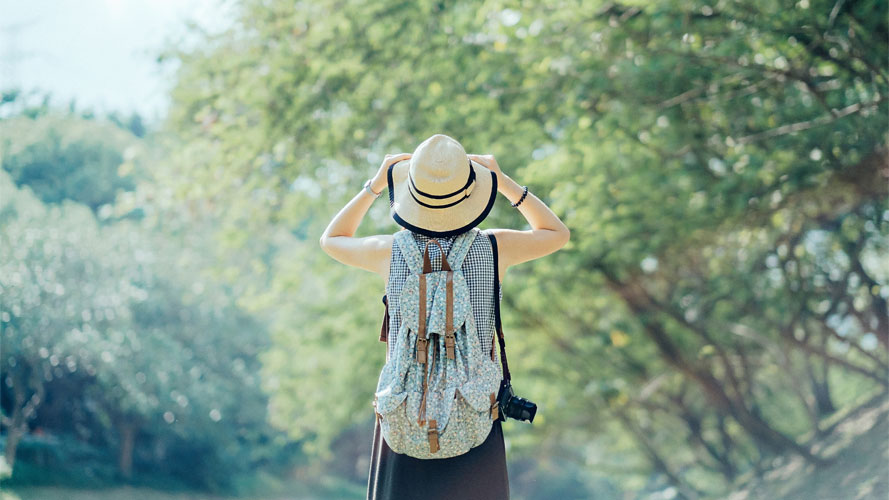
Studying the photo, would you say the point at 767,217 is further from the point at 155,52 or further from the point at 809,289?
the point at 155,52

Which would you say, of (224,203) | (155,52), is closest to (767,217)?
(224,203)

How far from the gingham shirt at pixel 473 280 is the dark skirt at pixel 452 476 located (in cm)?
31

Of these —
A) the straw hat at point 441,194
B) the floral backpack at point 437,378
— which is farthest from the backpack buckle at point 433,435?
the straw hat at point 441,194

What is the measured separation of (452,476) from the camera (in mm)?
2611

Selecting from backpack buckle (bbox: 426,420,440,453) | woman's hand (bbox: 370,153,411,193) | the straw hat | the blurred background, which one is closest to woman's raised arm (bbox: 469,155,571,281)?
the straw hat

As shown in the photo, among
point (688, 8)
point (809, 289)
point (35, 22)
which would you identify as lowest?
point (809, 289)

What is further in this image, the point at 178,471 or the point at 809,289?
the point at 178,471

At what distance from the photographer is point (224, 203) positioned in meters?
10.4

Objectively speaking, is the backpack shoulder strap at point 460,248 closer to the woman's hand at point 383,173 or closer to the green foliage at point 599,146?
the woman's hand at point 383,173

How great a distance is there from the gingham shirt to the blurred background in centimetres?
436

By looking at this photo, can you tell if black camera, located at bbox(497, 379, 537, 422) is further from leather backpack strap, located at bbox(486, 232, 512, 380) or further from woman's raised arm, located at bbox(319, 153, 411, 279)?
woman's raised arm, located at bbox(319, 153, 411, 279)

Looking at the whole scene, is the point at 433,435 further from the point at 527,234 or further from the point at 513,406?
the point at 527,234

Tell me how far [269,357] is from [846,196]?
10102 millimetres

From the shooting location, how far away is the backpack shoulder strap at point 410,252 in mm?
2645
